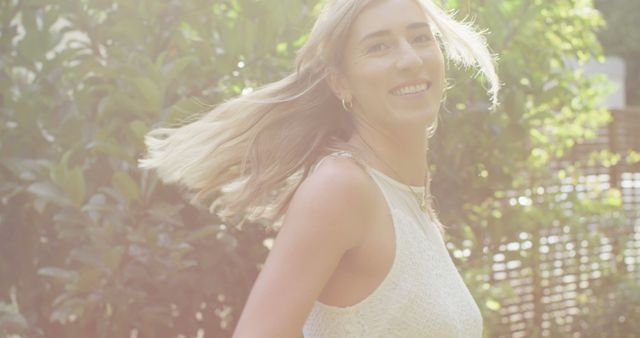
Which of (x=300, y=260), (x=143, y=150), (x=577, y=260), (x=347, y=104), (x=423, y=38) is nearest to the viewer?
(x=300, y=260)

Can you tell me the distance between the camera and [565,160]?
326 inches

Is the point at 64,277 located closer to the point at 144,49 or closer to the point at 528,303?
the point at 144,49

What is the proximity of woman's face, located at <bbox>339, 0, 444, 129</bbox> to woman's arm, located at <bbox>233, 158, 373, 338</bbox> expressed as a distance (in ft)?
1.10

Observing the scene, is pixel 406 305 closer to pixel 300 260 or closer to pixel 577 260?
pixel 300 260

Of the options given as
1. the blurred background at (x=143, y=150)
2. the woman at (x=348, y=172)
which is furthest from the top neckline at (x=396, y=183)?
the blurred background at (x=143, y=150)

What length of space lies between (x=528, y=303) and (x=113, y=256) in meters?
5.22

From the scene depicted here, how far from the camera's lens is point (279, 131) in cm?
273

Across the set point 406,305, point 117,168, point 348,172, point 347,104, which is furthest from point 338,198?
point 117,168

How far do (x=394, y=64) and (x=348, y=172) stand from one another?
308mm

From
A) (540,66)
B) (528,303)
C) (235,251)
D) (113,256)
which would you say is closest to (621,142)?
(528,303)

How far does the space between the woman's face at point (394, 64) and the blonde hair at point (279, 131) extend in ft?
0.18

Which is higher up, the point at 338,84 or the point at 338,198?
the point at 338,84

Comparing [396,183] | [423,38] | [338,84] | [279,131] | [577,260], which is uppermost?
[423,38]

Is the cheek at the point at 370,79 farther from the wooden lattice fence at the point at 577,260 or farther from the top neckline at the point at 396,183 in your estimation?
the wooden lattice fence at the point at 577,260
